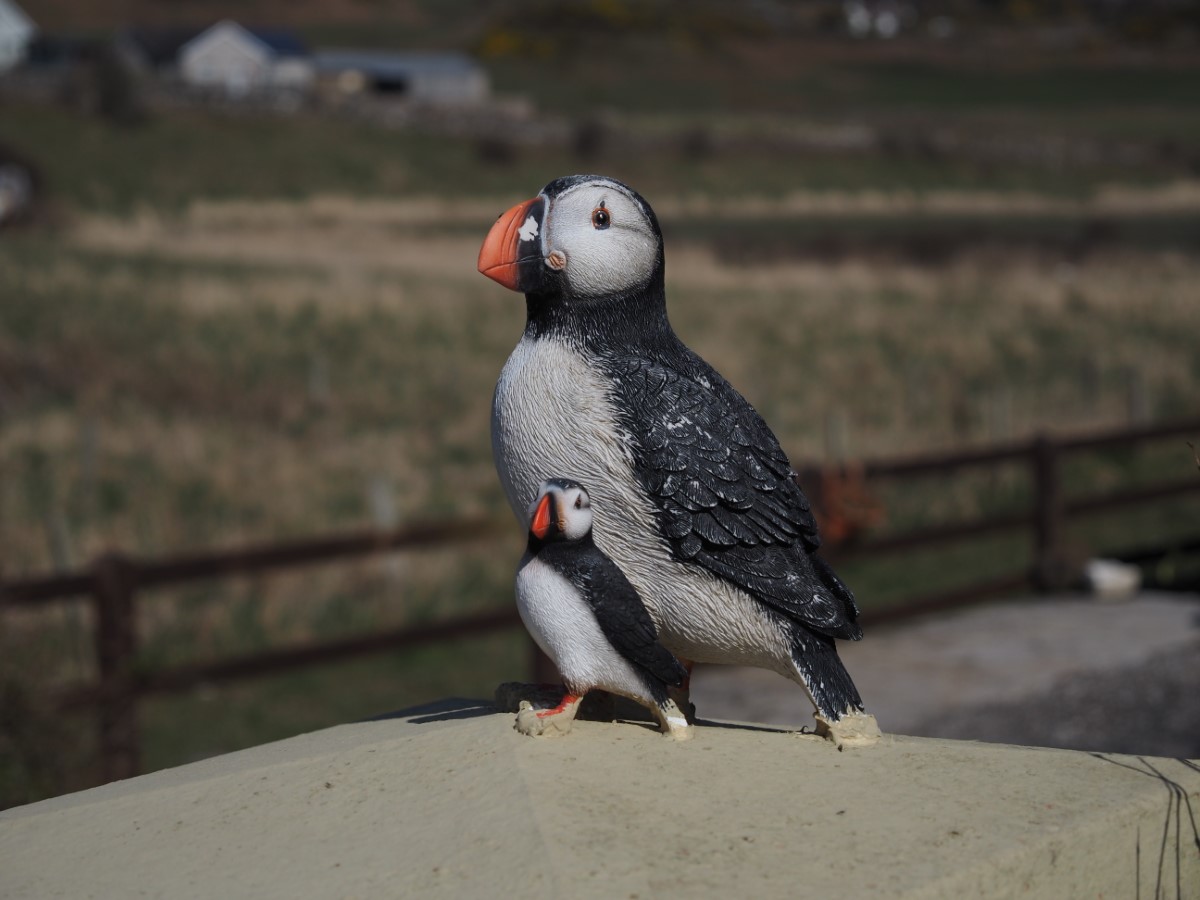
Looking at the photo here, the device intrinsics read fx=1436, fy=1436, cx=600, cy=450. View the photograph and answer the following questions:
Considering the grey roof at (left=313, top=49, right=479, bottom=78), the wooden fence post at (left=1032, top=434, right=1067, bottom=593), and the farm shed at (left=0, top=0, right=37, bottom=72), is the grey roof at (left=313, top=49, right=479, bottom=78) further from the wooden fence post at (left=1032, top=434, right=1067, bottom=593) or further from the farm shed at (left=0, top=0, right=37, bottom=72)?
the wooden fence post at (left=1032, top=434, right=1067, bottom=593)

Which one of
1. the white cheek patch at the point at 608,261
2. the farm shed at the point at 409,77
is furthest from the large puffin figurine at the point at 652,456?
the farm shed at the point at 409,77

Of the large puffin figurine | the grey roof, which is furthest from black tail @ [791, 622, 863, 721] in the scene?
the grey roof

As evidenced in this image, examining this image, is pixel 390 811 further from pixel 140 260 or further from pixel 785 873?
pixel 140 260

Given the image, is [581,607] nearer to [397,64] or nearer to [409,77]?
[409,77]

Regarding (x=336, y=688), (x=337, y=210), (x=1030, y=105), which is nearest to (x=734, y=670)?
(x=336, y=688)

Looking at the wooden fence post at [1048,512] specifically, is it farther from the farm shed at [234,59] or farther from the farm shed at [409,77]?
the farm shed at [234,59]

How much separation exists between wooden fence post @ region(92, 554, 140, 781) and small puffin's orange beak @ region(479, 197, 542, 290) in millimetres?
4066

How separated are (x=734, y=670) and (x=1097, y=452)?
6796 millimetres

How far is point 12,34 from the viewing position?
73.9 m

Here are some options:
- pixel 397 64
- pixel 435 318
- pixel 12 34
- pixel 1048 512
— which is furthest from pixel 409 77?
pixel 1048 512

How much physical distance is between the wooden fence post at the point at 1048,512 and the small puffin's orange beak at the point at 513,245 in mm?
7743

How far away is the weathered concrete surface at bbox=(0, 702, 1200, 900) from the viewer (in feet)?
9.00

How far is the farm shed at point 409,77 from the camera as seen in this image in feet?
246

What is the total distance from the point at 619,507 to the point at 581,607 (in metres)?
0.24
